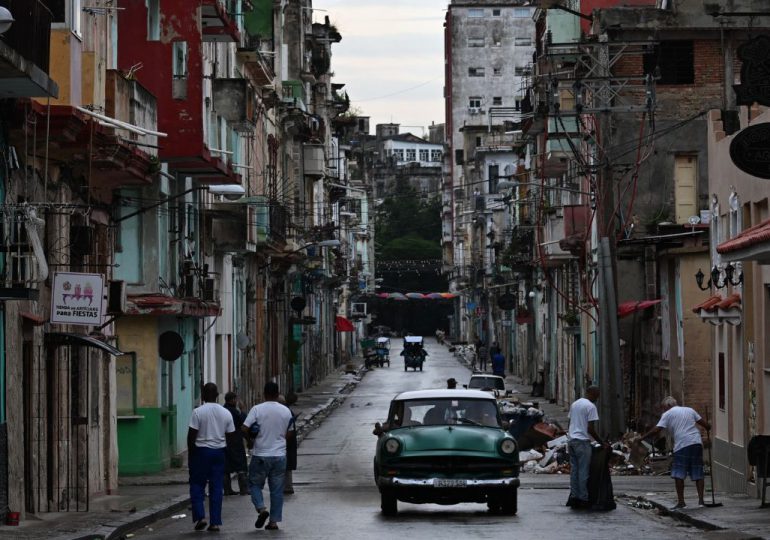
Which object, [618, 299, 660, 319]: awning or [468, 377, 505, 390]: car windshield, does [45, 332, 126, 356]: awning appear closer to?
[618, 299, 660, 319]: awning

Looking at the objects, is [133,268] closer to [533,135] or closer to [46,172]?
[46,172]

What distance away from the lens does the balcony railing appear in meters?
18.9

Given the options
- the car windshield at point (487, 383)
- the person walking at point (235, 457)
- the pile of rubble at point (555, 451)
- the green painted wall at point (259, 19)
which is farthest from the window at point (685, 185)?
the person walking at point (235, 457)

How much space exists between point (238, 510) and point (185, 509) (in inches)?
55.7

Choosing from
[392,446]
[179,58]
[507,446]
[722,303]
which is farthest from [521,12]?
[392,446]

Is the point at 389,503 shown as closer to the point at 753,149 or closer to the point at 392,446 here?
the point at 392,446

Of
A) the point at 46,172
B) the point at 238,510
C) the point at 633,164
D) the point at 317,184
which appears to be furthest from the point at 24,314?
the point at 317,184

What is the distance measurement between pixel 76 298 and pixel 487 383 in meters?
35.9

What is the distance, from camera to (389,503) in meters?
23.5

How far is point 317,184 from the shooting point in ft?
296

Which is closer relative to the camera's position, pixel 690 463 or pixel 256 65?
pixel 690 463

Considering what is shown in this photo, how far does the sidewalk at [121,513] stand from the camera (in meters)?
20.5

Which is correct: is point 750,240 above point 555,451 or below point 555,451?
above

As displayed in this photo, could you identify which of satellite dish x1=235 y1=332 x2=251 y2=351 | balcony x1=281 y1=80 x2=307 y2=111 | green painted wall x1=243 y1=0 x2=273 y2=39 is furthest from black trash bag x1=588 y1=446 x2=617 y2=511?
balcony x1=281 y1=80 x2=307 y2=111
